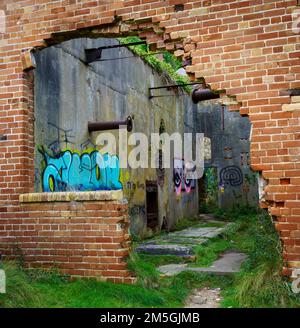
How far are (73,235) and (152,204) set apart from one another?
25.6 ft

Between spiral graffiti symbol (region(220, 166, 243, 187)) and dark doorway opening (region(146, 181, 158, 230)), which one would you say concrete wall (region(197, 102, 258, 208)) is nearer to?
spiral graffiti symbol (region(220, 166, 243, 187))

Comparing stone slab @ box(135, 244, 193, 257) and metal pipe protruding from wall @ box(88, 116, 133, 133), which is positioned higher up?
metal pipe protruding from wall @ box(88, 116, 133, 133)

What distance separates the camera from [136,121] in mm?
12883

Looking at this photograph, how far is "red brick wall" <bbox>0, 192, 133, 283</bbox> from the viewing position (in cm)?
587

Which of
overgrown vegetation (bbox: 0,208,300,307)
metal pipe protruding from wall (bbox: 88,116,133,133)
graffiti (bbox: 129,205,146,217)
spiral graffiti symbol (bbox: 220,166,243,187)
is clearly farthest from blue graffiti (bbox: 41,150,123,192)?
spiral graffiti symbol (bbox: 220,166,243,187)

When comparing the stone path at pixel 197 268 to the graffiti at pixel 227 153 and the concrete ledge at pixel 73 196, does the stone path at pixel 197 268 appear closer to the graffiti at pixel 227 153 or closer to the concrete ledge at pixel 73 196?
the concrete ledge at pixel 73 196

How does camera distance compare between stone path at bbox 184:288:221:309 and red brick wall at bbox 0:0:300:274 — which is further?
stone path at bbox 184:288:221:309

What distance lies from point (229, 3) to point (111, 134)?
585 cm

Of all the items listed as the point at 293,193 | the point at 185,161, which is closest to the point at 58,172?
the point at 293,193

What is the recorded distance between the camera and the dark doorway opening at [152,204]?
13383mm

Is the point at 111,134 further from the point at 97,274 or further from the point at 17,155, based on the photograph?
the point at 97,274

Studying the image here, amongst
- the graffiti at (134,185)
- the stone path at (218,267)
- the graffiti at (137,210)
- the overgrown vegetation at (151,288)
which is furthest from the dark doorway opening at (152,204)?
the overgrown vegetation at (151,288)

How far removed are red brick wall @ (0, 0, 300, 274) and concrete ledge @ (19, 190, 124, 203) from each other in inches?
8.5

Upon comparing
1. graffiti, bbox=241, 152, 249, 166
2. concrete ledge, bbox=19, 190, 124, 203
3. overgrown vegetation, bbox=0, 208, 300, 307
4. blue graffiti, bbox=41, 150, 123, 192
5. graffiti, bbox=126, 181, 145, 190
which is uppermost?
graffiti, bbox=241, 152, 249, 166
